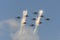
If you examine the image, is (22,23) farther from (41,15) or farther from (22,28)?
(41,15)

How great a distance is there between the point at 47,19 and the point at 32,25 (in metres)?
10.6

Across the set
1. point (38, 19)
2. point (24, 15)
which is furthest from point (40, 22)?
point (24, 15)

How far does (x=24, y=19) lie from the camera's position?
141 metres

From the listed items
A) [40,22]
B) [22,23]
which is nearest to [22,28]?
[22,23]

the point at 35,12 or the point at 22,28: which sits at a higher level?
the point at 35,12

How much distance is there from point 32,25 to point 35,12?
8.90 meters

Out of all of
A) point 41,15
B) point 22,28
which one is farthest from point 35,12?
point 22,28

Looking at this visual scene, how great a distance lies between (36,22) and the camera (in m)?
142

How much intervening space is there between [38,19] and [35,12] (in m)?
5.07

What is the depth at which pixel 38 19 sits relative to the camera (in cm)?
14112

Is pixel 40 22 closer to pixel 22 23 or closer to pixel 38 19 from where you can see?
pixel 38 19

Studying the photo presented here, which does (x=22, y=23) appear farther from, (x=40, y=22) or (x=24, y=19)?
(x=40, y=22)

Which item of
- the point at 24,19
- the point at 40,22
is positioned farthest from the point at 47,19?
the point at 24,19

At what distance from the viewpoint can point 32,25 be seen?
142000mm
